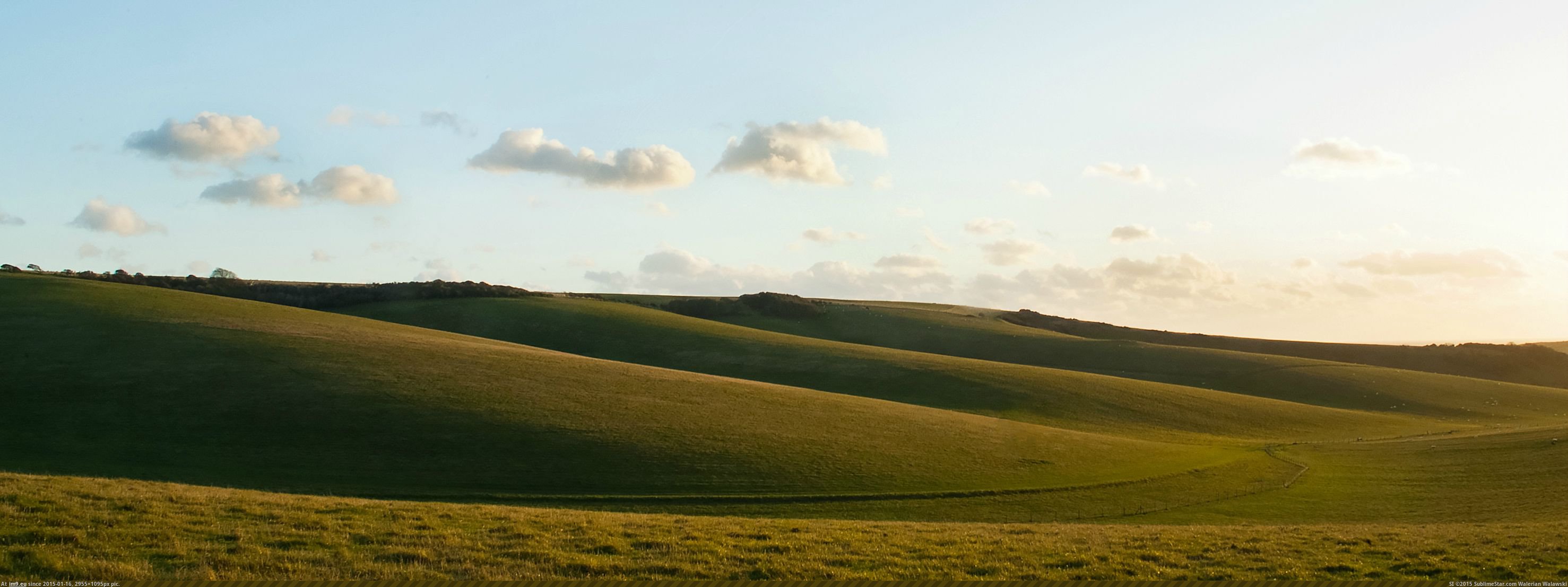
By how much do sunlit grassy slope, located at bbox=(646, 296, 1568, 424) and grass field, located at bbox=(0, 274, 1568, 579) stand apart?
0.76m

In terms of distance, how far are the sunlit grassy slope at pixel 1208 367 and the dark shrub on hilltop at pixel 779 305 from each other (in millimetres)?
1548

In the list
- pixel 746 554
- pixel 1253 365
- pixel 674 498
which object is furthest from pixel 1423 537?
pixel 1253 365

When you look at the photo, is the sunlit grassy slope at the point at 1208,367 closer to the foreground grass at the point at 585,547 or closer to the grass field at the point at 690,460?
the grass field at the point at 690,460

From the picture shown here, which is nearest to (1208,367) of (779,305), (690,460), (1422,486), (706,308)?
(779,305)

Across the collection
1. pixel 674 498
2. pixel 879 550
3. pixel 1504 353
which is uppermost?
pixel 1504 353

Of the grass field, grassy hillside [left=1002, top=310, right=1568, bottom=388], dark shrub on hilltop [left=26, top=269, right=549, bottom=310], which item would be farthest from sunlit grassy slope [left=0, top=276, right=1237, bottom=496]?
grassy hillside [left=1002, top=310, right=1568, bottom=388]

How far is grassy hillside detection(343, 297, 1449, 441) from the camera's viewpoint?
51.2 metres

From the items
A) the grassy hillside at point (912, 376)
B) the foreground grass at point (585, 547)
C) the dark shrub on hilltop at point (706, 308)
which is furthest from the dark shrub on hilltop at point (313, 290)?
the foreground grass at point (585, 547)

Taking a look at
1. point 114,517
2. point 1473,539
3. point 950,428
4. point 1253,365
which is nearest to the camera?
point 114,517

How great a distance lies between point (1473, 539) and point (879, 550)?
11.1m

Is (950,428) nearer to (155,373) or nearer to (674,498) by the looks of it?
(674,498)

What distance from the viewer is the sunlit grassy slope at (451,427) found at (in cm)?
2763

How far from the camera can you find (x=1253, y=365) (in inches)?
3100

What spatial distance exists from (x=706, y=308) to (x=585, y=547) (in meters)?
84.6
